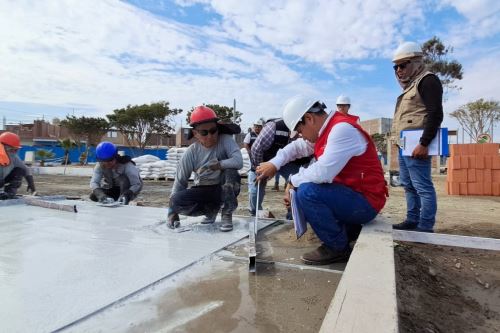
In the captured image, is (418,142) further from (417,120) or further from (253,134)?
(253,134)

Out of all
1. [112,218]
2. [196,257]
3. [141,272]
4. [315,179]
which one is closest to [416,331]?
[315,179]

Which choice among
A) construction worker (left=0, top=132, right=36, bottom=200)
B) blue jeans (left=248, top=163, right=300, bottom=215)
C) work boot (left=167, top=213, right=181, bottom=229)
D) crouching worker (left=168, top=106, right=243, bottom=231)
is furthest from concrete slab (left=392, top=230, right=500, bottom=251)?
construction worker (left=0, top=132, right=36, bottom=200)

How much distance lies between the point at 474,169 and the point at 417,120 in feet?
19.2

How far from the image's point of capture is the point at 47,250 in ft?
7.58

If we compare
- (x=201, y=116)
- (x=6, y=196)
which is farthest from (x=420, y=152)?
(x=6, y=196)

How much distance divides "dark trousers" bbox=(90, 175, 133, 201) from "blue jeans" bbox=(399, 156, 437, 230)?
3.25m

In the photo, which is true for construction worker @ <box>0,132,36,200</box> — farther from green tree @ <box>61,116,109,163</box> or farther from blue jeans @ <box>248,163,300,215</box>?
green tree @ <box>61,116,109,163</box>

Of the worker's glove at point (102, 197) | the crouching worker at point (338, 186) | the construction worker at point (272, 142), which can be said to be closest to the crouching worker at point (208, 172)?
the construction worker at point (272, 142)

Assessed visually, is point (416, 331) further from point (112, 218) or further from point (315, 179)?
point (112, 218)

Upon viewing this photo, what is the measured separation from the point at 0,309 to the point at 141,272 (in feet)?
2.10

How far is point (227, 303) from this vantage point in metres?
1.55

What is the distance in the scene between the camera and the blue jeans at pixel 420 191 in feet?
8.57

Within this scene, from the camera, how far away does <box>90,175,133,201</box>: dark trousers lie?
4.38 metres

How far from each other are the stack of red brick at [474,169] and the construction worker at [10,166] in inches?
321
